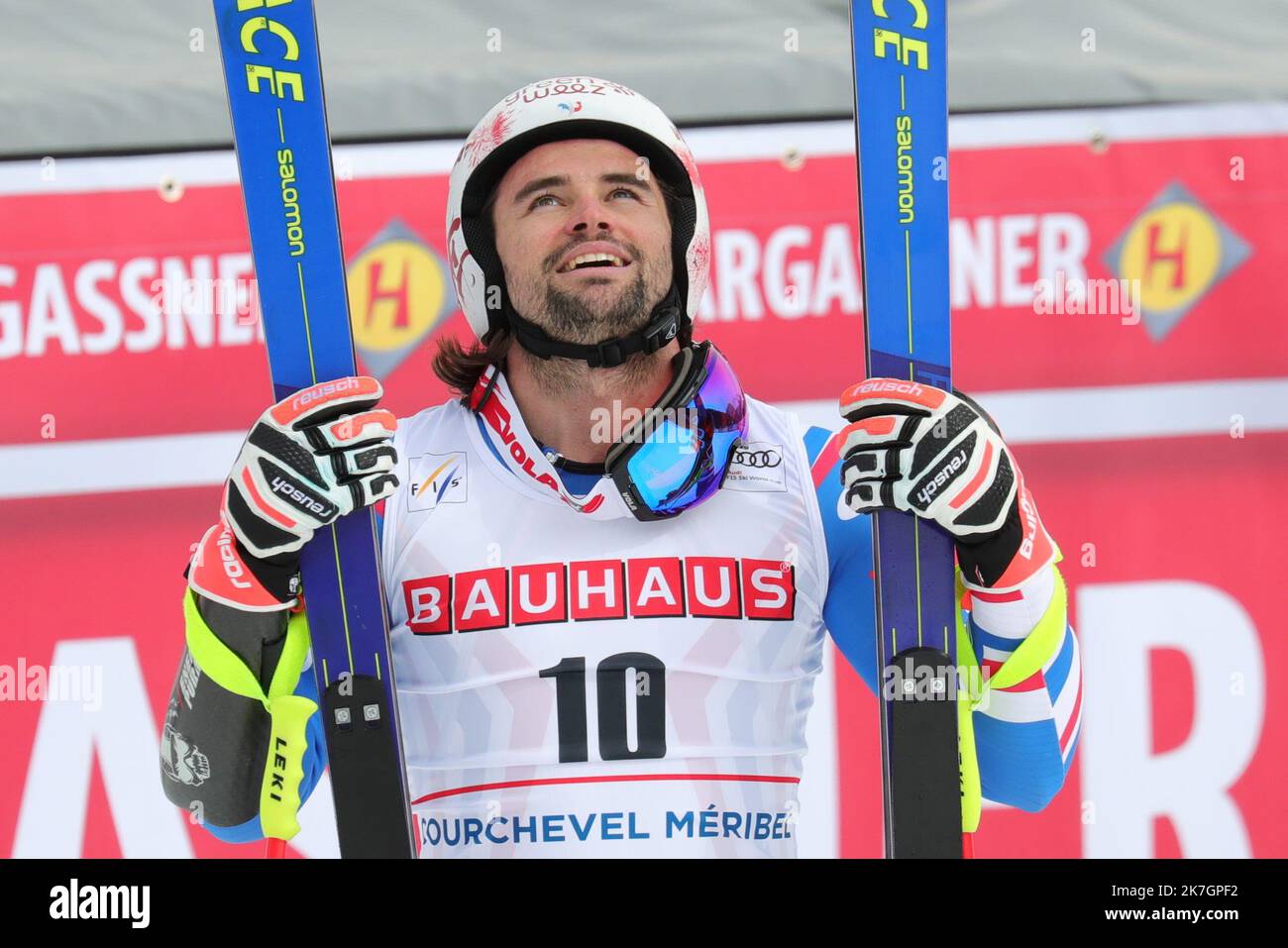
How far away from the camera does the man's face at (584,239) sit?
1993 mm

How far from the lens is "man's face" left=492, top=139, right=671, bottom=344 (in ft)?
6.54

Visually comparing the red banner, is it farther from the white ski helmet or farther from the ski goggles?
the ski goggles


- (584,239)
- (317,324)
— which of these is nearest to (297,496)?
(317,324)

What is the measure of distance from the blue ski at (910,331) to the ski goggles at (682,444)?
0.79 ft

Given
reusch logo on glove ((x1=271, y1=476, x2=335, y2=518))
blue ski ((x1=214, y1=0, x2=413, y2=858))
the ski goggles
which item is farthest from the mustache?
reusch logo on glove ((x1=271, y1=476, x2=335, y2=518))

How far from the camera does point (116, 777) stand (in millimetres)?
3107

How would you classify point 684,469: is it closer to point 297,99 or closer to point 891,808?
point 891,808

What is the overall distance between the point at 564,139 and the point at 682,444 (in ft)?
1.75

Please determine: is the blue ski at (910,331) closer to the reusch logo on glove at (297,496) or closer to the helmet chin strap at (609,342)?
the helmet chin strap at (609,342)

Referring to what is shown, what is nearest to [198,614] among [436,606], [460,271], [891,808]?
[436,606]

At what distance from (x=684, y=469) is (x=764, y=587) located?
0.72ft

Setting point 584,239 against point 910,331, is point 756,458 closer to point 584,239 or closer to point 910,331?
point 910,331

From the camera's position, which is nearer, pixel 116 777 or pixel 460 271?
pixel 460 271

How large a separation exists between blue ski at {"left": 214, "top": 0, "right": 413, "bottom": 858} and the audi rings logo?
1.90 feet
